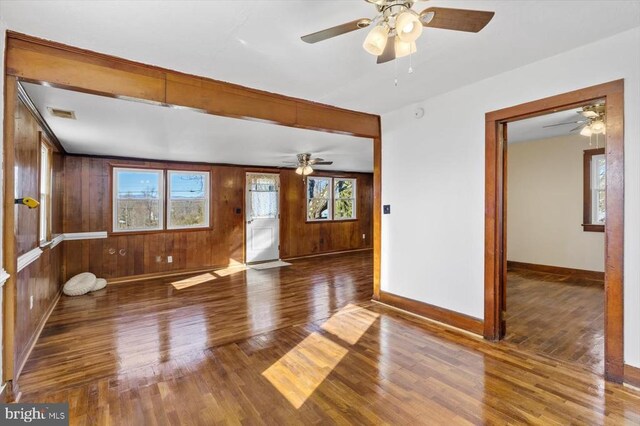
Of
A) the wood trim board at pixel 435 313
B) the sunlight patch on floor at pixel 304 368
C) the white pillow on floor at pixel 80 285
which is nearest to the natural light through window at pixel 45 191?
the white pillow on floor at pixel 80 285

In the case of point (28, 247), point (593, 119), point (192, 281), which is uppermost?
point (593, 119)

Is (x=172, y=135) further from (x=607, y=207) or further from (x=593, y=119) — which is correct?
(x=593, y=119)

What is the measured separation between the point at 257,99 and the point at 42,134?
270 centimetres

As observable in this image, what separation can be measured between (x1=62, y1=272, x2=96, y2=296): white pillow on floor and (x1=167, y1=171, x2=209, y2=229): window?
1591 millimetres

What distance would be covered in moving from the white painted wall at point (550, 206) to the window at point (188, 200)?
5772 mm

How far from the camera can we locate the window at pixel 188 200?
20.7 ft

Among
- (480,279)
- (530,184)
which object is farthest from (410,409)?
(530,184)

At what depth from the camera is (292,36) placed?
2.12m

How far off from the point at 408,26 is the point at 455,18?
0.29 metres

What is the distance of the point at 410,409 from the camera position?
6.47 ft

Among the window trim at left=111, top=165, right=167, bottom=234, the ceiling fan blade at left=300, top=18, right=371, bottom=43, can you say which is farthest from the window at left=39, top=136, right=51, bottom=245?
the ceiling fan blade at left=300, top=18, right=371, bottom=43

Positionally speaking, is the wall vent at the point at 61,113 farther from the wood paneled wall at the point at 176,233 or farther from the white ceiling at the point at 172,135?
the wood paneled wall at the point at 176,233

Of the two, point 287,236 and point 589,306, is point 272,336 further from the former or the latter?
point 287,236

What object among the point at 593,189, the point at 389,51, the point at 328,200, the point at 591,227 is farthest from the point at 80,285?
the point at 593,189
